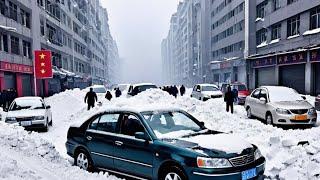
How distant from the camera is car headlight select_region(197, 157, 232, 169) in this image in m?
5.22

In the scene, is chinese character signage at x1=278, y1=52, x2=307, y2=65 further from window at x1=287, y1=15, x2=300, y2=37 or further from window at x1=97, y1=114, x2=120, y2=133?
window at x1=97, y1=114, x2=120, y2=133

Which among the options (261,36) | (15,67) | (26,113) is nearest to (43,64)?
(15,67)

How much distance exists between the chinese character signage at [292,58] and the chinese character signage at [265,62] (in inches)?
54.3

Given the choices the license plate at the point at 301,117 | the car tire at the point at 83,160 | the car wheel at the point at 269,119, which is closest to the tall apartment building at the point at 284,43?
the car wheel at the point at 269,119

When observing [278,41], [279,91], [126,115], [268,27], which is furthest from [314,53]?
[126,115]

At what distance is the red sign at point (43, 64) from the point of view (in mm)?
32375

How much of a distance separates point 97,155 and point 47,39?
3704cm

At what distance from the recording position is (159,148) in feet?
19.1

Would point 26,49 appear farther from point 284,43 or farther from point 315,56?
point 315,56

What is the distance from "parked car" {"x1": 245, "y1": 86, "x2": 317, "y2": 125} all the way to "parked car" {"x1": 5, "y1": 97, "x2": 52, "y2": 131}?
965 centimetres

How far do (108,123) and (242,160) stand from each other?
3.00 m

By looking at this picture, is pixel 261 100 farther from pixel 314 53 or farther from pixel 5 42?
pixel 5 42

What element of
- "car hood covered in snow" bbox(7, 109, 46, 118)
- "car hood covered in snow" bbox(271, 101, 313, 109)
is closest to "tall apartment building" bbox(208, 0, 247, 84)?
"car hood covered in snow" bbox(271, 101, 313, 109)

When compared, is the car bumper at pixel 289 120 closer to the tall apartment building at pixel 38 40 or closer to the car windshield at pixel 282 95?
the car windshield at pixel 282 95
